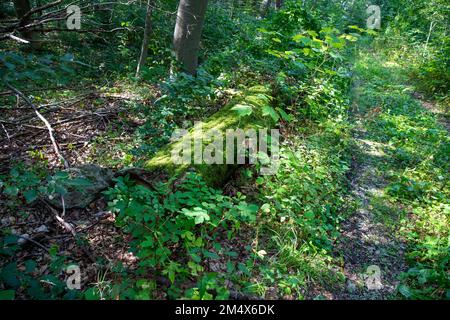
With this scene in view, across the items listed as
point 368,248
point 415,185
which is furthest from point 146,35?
point 415,185

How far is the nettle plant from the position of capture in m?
2.62

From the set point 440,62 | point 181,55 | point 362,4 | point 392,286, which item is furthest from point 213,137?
point 362,4

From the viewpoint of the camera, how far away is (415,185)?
4.88m

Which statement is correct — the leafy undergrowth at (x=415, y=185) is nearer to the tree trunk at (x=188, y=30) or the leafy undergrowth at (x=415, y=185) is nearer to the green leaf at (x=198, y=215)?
the green leaf at (x=198, y=215)

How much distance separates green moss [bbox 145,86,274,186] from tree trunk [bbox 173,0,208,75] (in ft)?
5.56

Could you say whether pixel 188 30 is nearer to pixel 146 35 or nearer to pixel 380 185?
pixel 146 35

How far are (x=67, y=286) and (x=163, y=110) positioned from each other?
3073mm

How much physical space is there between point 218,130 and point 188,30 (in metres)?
2.75

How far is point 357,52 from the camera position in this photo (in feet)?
45.4

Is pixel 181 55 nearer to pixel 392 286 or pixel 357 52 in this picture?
pixel 392 286

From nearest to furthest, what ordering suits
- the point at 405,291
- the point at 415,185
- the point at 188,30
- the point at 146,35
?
the point at 405,291, the point at 415,185, the point at 188,30, the point at 146,35

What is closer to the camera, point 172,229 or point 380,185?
point 172,229

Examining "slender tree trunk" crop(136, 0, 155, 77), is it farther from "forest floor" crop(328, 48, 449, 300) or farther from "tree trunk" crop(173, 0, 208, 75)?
"forest floor" crop(328, 48, 449, 300)

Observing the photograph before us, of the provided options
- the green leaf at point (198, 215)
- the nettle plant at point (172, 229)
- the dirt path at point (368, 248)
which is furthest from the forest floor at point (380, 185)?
the green leaf at point (198, 215)
